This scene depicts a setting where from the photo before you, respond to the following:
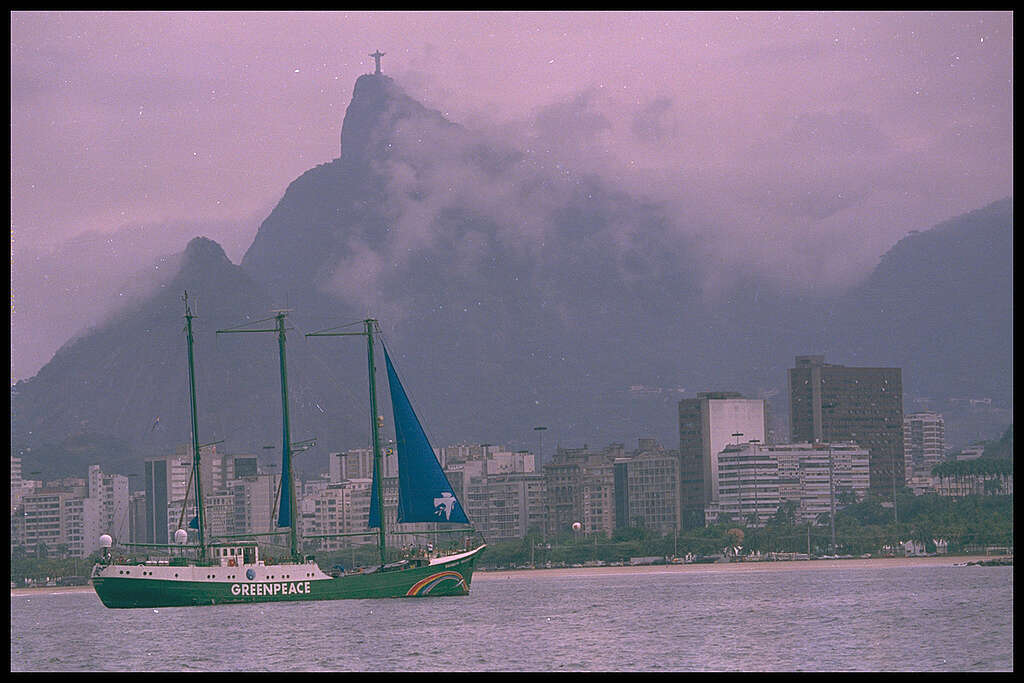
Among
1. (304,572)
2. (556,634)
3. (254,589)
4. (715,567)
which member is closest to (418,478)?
(304,572)

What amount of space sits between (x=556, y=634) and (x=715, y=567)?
109m

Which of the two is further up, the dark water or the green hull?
the green hull

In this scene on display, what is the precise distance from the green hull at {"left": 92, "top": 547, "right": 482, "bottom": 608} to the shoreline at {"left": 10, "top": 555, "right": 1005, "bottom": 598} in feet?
240

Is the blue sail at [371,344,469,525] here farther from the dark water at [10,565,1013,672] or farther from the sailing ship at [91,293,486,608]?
the dark water at [10,565,1013,672]

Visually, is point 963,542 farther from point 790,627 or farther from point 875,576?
point 790,627

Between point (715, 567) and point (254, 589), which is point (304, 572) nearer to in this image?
point (254, 589)

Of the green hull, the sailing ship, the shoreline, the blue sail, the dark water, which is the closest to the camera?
the dark water

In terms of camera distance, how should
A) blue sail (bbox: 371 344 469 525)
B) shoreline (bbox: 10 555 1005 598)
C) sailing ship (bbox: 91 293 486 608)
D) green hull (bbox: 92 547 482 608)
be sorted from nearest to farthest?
green hull (bbox: 92 547 482 608), sailing ship (bbox: 91 293 486 608), blue sail (bbox: 371 344 469 525), shoreline (bbox: 10 555 1005 598)

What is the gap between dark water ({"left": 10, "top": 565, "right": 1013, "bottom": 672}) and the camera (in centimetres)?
4841

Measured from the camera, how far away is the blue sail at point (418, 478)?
73375mm

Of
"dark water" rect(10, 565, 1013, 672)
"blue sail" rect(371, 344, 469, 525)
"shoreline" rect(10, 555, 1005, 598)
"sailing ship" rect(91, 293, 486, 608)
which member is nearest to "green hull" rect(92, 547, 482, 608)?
"sailing ship" rect(91, 293, 486, 608)

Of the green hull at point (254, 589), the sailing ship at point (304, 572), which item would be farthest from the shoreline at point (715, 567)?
the green hull at point (254, 589)

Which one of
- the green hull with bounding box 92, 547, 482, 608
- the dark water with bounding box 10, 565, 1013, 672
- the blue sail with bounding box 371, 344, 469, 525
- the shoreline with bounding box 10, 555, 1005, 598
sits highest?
the blue sail with bounding box 371, 344, 469, 525
